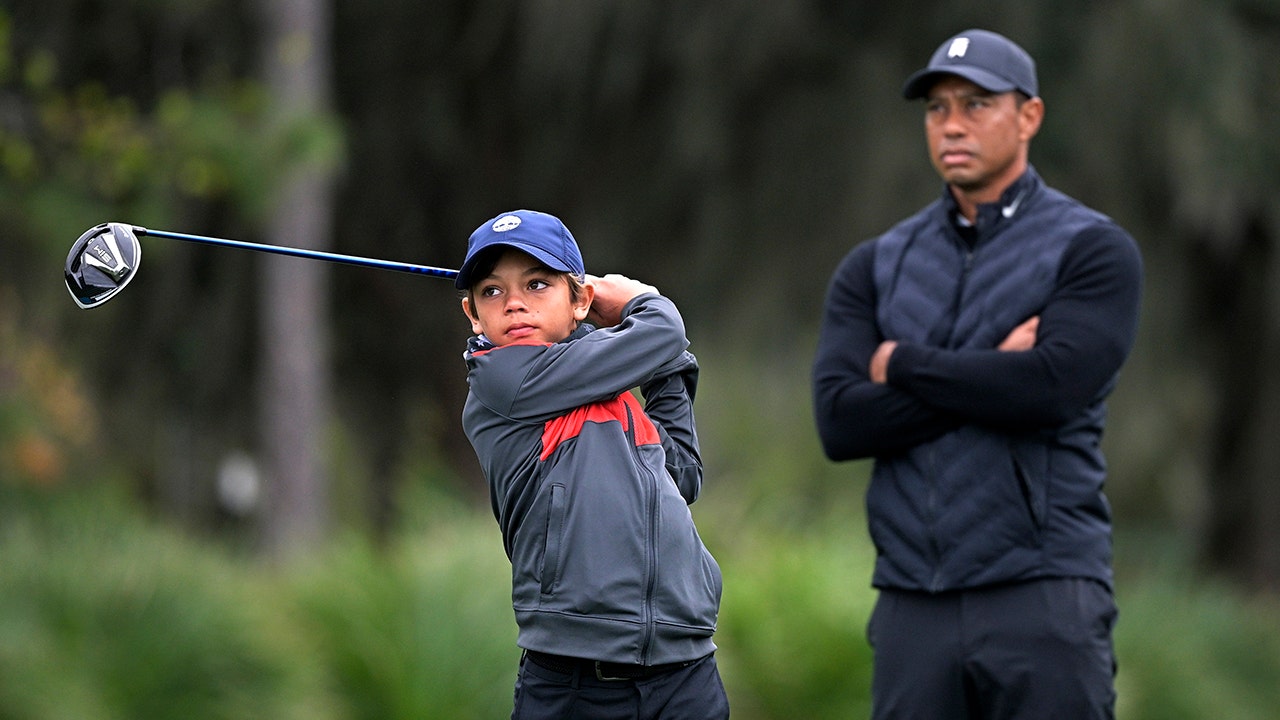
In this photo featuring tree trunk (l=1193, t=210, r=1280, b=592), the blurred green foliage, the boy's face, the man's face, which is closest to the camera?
the boy's face

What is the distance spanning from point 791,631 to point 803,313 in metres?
3.50

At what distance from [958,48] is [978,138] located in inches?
8.9

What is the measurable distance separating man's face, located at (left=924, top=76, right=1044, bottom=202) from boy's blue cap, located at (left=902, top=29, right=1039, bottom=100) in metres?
0.03

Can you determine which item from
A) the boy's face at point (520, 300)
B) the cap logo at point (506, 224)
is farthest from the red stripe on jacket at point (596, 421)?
the cap logo at point (506, 224)

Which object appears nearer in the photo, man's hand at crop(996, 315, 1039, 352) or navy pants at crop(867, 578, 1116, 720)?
navy pants at crop(867, 578, 1116, 720)

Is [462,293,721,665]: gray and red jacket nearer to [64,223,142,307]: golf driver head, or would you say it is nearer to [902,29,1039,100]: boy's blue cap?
[64,223,142,307]: golf driver head

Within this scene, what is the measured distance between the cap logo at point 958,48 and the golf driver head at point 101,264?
6.37 feet

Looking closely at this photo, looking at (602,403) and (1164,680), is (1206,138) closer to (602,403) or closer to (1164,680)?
(1164,680)

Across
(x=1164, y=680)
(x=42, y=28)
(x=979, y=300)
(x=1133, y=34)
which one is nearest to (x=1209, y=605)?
(x=1164, y=680)

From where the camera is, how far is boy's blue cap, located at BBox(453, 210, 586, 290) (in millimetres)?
2643

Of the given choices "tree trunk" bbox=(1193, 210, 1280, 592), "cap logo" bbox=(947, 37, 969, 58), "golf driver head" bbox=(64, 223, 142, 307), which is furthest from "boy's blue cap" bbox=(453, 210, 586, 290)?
"tree trunk" bbox=(1193, 210, 1280, 592)

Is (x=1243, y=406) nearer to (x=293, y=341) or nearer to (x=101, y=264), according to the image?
(x=293, y=341)

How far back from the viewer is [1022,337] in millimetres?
3684

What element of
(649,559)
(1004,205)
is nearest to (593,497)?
(649,559)
